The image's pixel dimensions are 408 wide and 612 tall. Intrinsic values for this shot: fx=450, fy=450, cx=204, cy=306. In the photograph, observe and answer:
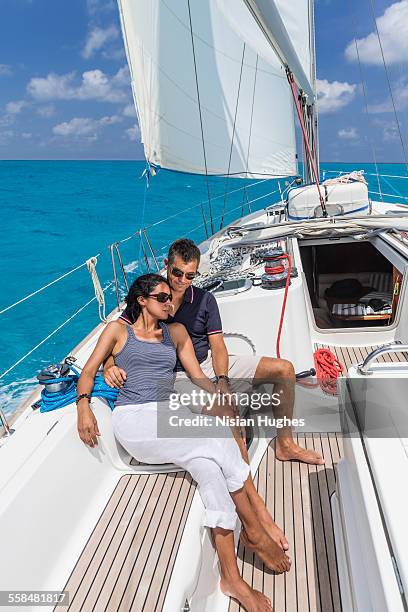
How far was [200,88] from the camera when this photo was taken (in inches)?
232

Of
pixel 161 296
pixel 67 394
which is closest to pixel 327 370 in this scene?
pixel 161 296

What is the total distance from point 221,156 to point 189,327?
431 centimetres

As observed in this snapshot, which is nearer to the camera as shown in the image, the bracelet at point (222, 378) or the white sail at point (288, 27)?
the bracelet at point (222, 378)

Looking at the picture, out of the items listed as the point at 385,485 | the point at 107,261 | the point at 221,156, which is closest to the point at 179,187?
the point at 107,261

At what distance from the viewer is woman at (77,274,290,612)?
5.32 ft

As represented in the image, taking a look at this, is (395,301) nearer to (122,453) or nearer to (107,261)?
(122,453)

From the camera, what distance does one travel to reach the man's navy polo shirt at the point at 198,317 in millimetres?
2381

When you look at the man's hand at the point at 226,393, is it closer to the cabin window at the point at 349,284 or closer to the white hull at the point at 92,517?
the white hull at the point at 92,517

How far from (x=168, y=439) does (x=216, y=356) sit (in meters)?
0.58

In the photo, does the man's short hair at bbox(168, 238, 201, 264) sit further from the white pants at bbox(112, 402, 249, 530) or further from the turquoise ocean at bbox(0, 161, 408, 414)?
the turquoise ocean at bbox(0, 161, 408, 414)

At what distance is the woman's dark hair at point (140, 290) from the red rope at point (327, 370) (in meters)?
1.38

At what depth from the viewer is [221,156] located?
6.12 meters

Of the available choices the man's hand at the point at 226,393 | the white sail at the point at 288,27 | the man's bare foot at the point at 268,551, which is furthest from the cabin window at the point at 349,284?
the man's bare foot at the point at 268,551

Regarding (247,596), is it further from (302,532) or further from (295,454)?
(295,454)
